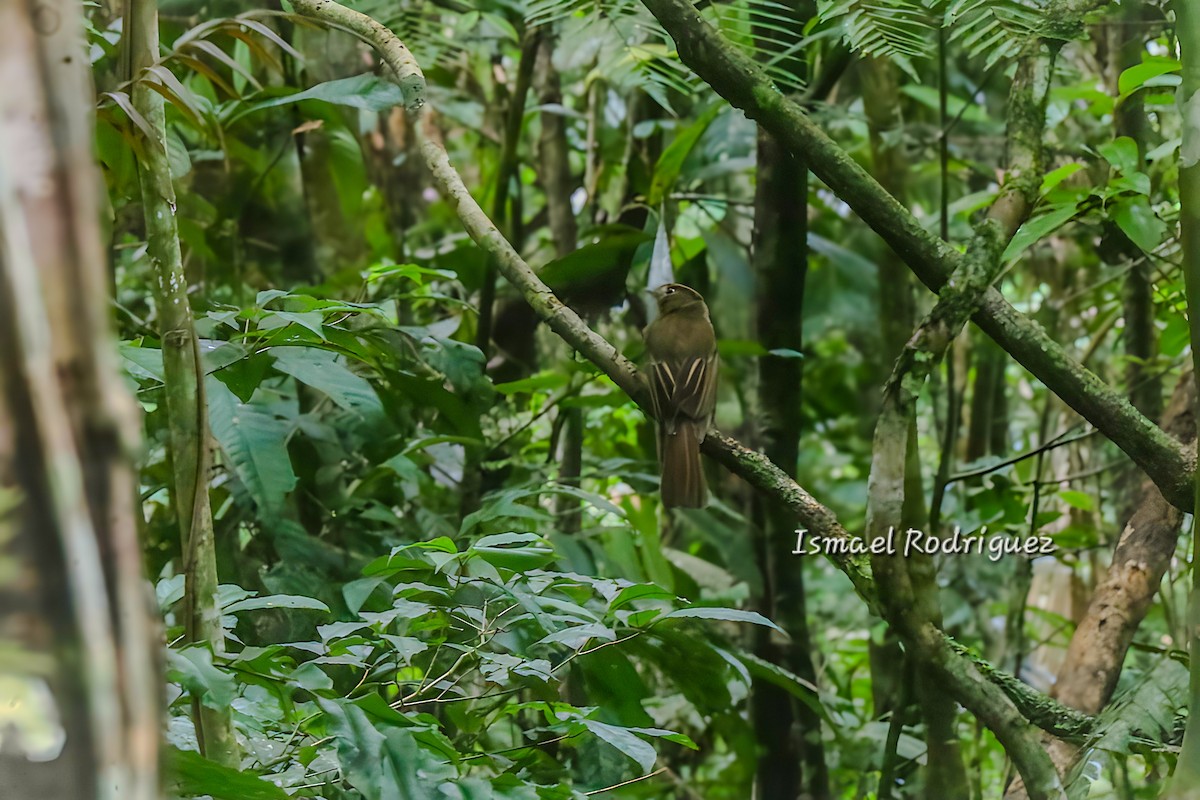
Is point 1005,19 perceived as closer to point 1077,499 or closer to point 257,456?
point 257,456

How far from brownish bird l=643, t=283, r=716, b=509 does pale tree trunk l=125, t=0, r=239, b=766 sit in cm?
137

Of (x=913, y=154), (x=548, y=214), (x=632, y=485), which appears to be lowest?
(x=632, y=485)

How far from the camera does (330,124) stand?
3.02m

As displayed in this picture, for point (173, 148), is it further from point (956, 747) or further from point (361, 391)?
point (956, 747)

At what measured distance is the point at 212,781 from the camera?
930mm

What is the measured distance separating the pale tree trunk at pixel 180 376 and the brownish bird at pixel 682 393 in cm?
137

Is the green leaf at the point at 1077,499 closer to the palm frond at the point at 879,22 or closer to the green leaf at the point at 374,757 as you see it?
the palm frond at the point at 879,22

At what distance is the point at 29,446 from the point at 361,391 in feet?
A: 4.94

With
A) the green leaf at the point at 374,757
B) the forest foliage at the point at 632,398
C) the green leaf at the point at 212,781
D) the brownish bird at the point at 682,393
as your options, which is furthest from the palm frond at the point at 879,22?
the green leaf at the point at 212,781

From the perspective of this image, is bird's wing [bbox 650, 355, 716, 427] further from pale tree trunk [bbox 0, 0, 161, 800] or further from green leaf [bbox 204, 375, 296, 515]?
pale tree trunk [bbox 0, 0, 161, 800]

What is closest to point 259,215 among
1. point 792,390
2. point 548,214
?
point 548,214

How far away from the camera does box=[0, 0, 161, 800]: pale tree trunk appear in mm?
422

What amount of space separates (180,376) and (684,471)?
1.54 m

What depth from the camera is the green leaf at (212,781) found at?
920 mm
